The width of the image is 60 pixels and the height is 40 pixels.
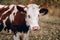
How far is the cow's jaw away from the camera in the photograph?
6191mm

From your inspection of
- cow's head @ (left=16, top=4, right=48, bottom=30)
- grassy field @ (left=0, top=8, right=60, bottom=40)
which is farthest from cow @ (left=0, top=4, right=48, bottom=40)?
grassy field @ (left=0, top=8, right=60, bottom=40)

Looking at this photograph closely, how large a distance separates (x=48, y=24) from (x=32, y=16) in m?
3.13

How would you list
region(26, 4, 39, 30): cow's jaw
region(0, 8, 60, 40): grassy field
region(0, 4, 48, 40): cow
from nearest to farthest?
region(26, 4, 39, 30): cow's jaw, region(0, 4, 48, 40): cow, region(0, 8, 60, 40): grassy field

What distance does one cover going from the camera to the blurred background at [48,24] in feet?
25.8

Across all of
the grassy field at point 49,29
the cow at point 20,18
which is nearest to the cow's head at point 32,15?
the cow at point 20,18

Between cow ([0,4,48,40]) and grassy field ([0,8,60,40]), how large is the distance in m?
1.00

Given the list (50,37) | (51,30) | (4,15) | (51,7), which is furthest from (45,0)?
(4,15)

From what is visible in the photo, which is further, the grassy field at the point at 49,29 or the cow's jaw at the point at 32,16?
the grassy field at the point at 49,29

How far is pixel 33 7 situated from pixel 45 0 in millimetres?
4572

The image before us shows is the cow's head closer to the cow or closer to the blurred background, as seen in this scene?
the cow

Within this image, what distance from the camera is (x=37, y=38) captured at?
308 inches

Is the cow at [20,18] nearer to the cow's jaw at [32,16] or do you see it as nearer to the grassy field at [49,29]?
the cow's jaw at [32,16]

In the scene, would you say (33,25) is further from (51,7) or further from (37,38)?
(51,7)

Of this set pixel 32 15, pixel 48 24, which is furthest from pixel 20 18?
pixel 48 24
